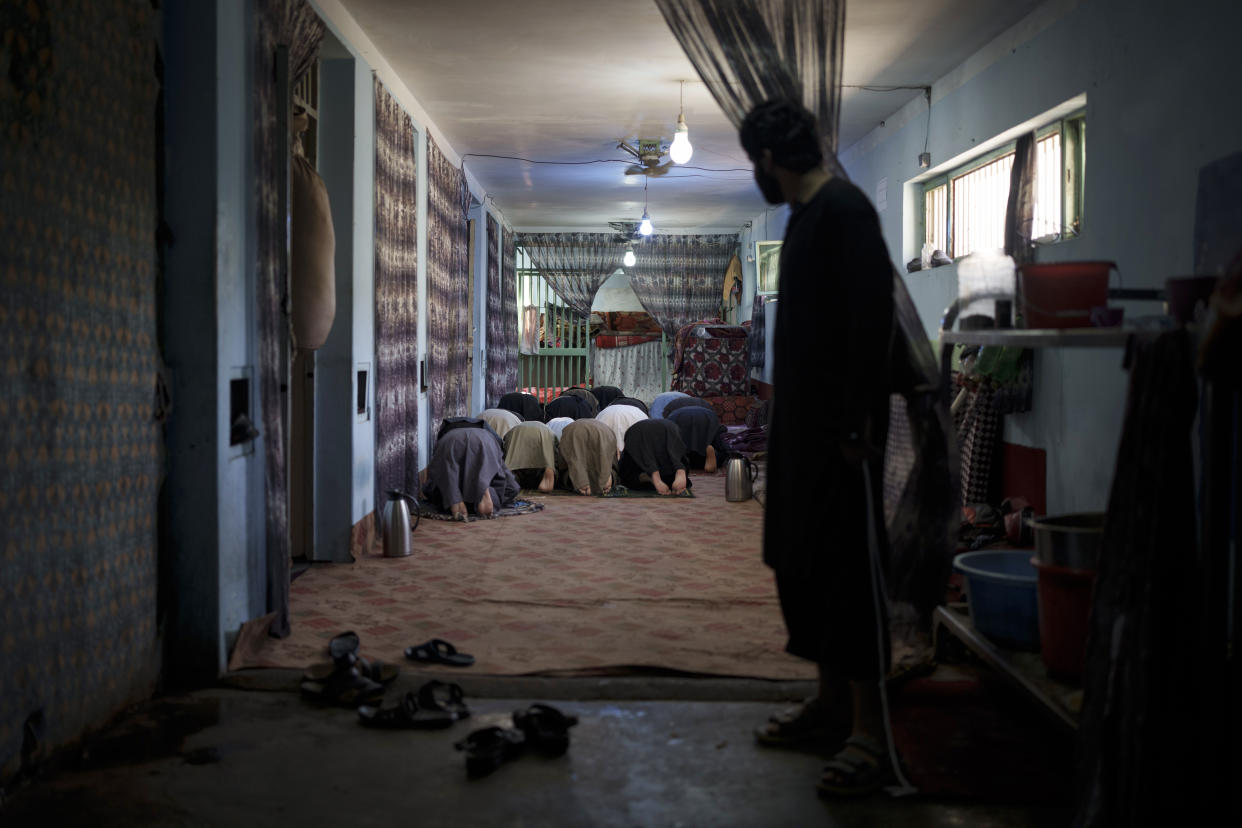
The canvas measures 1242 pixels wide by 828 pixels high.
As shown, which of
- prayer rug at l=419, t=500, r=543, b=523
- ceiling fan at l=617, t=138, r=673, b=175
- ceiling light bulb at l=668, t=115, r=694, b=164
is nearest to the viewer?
prayer rug at l=419, t=500, r=543, b=523

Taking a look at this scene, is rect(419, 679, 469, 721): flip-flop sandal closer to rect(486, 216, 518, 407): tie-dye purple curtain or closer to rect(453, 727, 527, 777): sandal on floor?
rect(453, 727, 527, 777): sandal on floor

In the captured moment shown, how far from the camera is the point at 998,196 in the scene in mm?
6000

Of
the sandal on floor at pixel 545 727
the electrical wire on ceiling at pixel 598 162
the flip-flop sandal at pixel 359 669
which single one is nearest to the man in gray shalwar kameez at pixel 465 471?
the flip-flop sandal at pixel 359 669

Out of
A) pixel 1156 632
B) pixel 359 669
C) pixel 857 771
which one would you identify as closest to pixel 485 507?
pixel 359 669

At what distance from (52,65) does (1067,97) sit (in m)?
4.21

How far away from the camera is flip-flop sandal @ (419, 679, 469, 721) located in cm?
314

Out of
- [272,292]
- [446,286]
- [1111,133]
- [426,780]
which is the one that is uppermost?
[1111,133]

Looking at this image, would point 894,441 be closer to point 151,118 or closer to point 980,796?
point 980,796

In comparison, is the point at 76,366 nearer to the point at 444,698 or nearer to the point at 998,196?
the point at 444,698

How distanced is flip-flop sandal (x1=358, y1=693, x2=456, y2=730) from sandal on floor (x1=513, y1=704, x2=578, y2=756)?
0.74 ft

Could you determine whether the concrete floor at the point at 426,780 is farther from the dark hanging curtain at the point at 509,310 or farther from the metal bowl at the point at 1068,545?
the dark hanging curtain at the point at 509,310

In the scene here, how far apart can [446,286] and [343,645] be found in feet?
18.0

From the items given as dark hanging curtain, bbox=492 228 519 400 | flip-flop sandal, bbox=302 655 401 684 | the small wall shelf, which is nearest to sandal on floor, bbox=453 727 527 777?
flip-flop sandal, bbox=302 655 401 684

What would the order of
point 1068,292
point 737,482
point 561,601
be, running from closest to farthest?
point 1068,292
point 561,601
point 737,482
